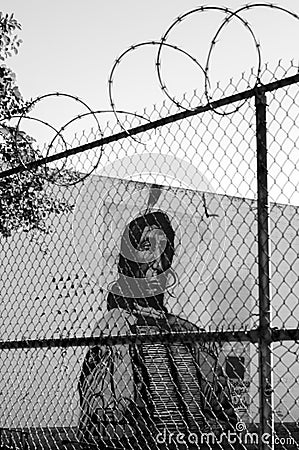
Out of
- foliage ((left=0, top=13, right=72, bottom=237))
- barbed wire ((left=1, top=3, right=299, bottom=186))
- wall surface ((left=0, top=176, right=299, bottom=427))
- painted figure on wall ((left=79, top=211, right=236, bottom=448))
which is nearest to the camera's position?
barbed wire ((left=1, top=3, right=299, bottom=186))

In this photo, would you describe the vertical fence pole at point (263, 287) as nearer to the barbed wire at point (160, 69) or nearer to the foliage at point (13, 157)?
the barbed wire at point (160, 69)

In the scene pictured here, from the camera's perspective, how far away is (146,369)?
880 centimetres

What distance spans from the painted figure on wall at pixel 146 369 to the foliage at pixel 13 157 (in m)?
3.07

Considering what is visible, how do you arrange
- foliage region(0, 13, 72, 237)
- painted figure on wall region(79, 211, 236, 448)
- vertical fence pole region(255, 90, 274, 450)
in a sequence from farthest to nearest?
painted figure on wall region(79, 211, 236, 448) → foliage region(0, 13, 72, 237) → vertical fence pole region(255, 90, 274, 450)

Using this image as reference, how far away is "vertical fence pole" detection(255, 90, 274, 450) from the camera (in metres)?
2.62

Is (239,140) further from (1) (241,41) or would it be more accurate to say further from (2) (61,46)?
(2) (61,46)

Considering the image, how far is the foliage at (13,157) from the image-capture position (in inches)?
194

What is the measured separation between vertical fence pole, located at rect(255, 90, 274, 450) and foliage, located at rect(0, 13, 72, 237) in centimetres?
219

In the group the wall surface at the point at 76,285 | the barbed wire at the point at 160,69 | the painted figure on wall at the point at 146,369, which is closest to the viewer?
the barbed wire at the point at 160,69

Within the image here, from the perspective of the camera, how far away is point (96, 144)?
354 cm

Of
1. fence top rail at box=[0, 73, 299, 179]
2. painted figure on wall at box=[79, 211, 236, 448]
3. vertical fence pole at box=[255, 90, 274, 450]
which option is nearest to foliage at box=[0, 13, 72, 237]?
fence top rail at box=[0, 73, 299, 179]

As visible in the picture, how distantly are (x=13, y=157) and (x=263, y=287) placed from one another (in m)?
2.79

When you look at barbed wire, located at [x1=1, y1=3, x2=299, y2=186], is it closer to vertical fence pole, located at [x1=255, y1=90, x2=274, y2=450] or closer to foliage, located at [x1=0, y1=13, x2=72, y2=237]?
vertical fence pole, located at [x1=255, y1=90, x2=274, y2=450]

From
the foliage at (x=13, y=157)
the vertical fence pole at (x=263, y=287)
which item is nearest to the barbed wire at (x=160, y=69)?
the vertical fence pole at (x=263, y=287)
